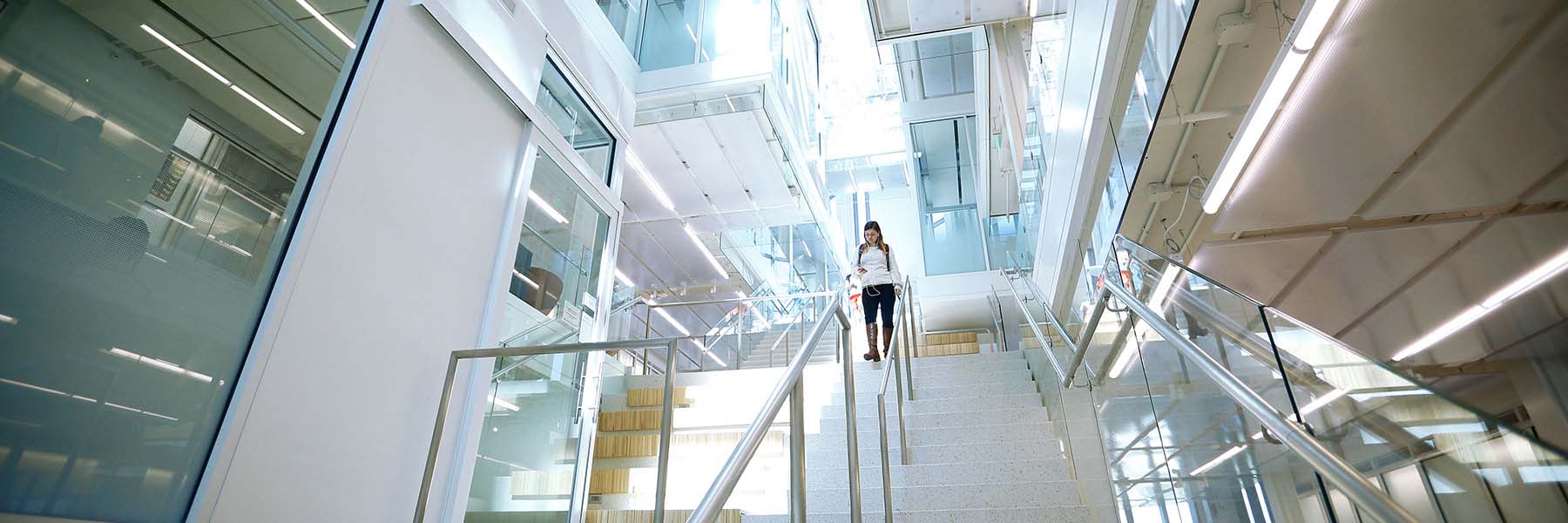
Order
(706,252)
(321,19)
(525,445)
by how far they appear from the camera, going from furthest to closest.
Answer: (706,252) → (525,445) → (321,19)

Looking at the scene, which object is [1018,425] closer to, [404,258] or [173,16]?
[404,258]

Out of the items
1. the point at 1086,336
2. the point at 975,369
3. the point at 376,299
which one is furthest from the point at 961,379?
the point at 376,299

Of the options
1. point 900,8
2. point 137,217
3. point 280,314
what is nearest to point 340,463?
point 280,314

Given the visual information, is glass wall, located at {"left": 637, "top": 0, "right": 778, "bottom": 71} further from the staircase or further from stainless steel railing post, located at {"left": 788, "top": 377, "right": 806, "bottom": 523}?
stainless steel railing post, located at {"left": 788, "top": 377, "right": 806, "bottom": 523}

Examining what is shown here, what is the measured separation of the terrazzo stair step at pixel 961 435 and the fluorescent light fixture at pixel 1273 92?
152cm

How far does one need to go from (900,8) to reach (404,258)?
567 cm

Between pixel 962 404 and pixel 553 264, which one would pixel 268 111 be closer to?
pixel 553 264

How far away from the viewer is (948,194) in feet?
45.6

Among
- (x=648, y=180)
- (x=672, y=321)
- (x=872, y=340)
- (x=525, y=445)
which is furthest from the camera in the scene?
(x=672, y=321)

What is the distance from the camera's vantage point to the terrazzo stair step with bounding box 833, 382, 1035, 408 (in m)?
5.22

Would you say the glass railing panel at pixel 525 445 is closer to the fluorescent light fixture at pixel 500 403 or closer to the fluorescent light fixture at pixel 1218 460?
the fluorescent light fixture at pixel 500 403

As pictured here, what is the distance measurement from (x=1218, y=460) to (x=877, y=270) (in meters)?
4.39

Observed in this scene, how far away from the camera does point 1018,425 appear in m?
4.39

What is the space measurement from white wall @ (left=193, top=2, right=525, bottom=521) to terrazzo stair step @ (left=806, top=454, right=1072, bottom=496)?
195 centimetres
